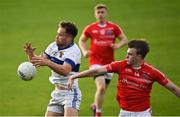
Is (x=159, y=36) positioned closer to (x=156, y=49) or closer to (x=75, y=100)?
(x=156, y=49)

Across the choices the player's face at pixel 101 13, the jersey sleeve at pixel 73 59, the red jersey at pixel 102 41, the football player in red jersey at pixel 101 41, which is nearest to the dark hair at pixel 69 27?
the jersey sleeve at pixel 73 59

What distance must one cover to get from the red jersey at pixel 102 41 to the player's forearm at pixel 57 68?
19.0 ft

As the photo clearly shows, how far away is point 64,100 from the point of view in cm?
1371

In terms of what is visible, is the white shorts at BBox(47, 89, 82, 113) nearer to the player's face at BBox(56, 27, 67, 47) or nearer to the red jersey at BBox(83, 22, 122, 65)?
the player's face at BBox(56, 27, 67, 47)

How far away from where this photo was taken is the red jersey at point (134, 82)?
1280 cm

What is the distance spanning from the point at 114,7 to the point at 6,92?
17.2 metres

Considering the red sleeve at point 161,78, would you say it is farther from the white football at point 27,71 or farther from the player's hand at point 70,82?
the white football at point 27,71

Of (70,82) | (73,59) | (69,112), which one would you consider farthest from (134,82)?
(69,112)

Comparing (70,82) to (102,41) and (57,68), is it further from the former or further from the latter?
(102,41)

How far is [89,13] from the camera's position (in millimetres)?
36094

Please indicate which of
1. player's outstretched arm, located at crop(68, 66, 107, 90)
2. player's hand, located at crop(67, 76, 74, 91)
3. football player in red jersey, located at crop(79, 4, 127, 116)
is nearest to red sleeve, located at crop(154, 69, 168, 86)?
player's outstretched arm, located at crop(68, 66, 107, 90)

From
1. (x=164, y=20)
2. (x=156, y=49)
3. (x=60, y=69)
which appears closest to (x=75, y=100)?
(x=60, y=69)

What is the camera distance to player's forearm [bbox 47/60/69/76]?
507 inches

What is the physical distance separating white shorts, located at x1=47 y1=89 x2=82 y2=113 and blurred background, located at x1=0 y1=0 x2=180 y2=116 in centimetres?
486
